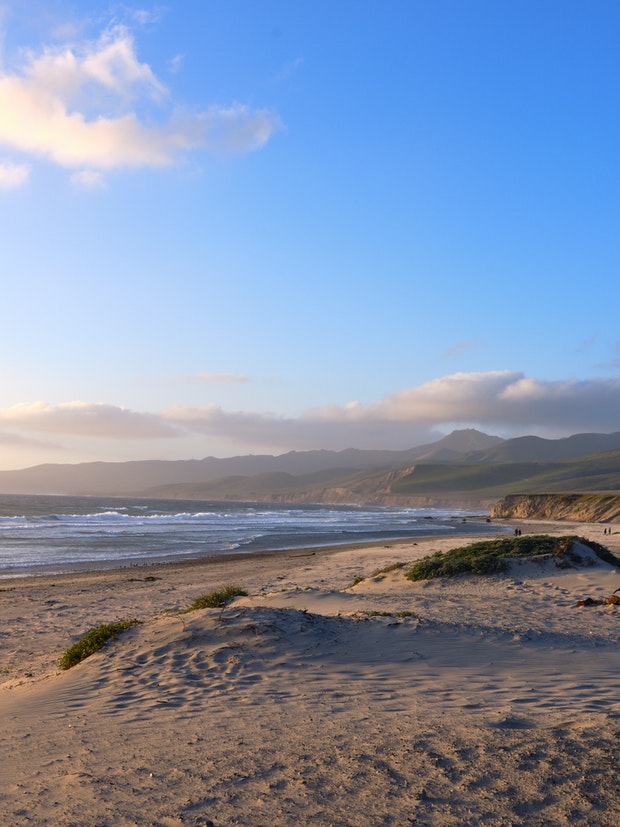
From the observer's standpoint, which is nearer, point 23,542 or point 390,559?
point 390,559

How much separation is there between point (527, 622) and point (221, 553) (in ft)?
94.0

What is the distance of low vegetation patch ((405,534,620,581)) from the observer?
66.0ft

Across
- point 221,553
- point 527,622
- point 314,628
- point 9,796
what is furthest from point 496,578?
point 221,553

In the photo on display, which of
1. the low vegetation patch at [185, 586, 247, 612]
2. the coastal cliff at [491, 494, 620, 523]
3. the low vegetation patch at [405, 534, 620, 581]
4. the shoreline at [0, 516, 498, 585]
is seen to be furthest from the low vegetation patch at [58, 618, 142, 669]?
the coastal cliff at [491, 494, 620, 523]

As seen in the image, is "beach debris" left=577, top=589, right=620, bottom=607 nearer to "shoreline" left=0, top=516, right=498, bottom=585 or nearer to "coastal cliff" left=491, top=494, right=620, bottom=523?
"shoreline" left=0, top=516, right=498, bottom=585

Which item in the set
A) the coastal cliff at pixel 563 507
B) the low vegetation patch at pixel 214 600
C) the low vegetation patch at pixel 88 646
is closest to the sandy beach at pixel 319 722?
the low vegetation patch at pixel 88 646

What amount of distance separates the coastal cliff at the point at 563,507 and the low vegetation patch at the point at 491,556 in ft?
198

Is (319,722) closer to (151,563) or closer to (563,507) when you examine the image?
(151,563)

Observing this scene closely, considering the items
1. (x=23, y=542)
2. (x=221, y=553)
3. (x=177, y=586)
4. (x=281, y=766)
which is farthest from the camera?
(x=23, y=542)

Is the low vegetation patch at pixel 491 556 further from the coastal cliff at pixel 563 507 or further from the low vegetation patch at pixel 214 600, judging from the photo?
the coastal cliff at pixel 563 507

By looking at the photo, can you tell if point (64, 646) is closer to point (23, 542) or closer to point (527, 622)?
point (527, 622)

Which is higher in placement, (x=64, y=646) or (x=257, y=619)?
(x=257, y=619)

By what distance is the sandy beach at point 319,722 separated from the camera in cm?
503

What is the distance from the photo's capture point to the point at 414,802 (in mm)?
5012
